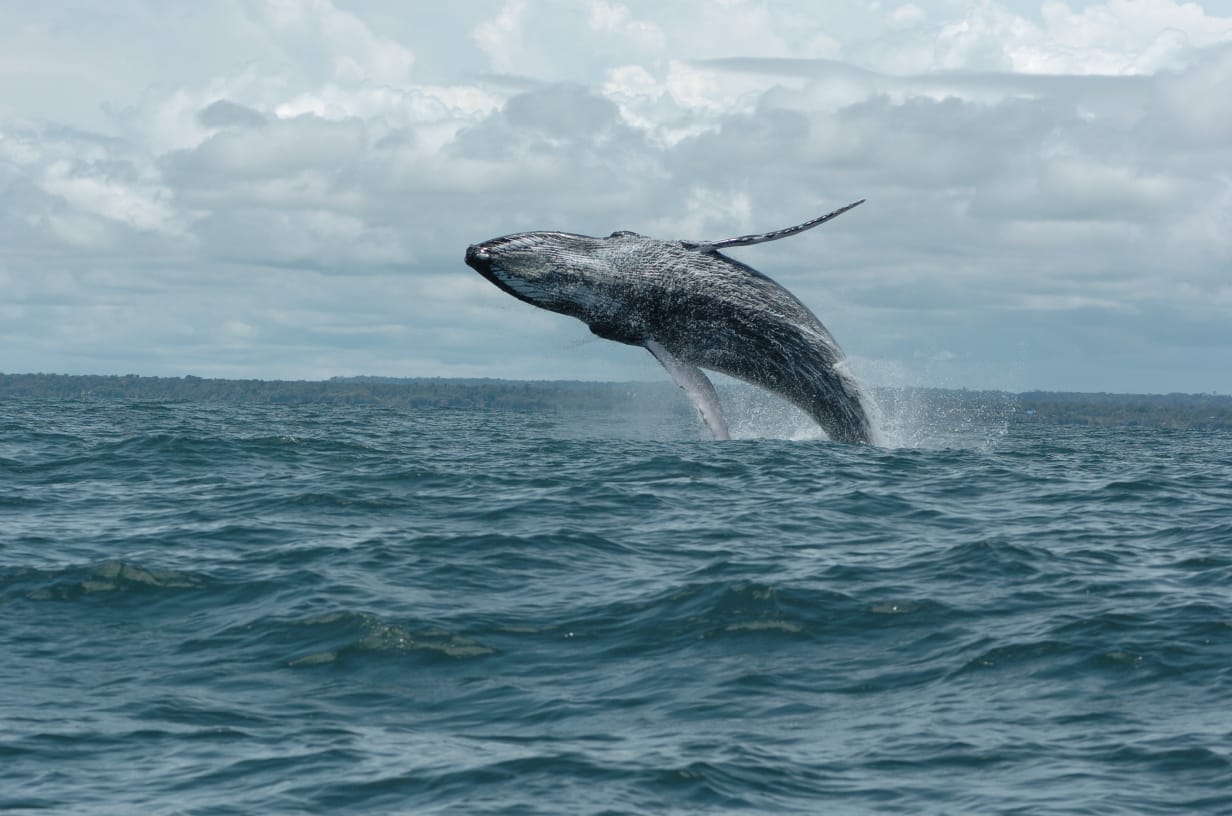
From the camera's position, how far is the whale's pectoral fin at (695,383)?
23.6 meters

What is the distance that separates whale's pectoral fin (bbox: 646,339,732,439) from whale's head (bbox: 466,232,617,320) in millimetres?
1630

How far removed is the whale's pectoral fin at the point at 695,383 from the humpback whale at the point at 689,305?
0.06 ft

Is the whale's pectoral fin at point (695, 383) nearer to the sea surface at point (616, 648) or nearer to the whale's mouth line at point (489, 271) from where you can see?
the sea surface at point (616, 648)

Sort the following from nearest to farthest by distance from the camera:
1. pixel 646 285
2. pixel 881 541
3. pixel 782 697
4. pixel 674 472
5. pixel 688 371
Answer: pixel 782 697, pixel 881 541, pixel 646 285, pixel 688 371, pixel 674 472

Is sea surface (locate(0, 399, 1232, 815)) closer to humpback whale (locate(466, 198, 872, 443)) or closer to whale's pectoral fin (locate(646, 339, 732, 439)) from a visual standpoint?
whale's pectoral fin (locate(646, 339, 732, 439))

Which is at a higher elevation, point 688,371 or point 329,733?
point 688,371

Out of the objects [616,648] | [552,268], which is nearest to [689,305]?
[552,268]

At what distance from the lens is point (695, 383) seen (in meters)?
24.2

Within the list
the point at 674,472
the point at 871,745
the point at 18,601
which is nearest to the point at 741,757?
the point at 871,745

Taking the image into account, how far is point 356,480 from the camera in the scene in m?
24.9

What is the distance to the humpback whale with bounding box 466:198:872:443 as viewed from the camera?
21.6 m

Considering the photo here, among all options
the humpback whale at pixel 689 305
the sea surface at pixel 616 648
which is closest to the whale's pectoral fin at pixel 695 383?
the humpback whale at pixel 689 305

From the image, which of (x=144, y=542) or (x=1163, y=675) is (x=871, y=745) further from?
(x=144, y=542)

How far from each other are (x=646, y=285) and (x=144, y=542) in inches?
352
